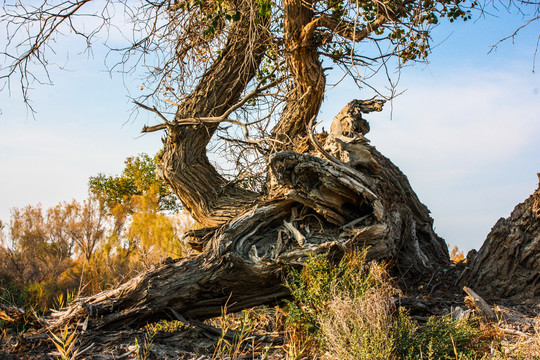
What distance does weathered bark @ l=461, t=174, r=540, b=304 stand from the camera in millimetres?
5984

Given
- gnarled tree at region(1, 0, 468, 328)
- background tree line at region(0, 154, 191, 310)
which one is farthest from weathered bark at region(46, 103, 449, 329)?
background tree line at region(0, 154, 191, 310)

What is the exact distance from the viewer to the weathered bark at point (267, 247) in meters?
5.16

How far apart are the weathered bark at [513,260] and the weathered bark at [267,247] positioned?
4.17ft

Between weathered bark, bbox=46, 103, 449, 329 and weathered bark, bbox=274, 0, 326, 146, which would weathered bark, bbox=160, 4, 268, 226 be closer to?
weathered bark, bbox=274, 0, 326, 146

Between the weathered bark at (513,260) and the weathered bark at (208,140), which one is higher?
the weathered bark at (208,140)

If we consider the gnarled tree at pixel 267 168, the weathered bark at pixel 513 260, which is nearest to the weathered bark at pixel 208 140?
the gnarled tree at pixel 267 168

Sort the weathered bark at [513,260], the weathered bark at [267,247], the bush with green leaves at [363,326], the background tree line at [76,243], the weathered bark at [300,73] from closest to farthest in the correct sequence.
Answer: the bush with green leaves at [363,326] → the weathered bark at [267,247] → the weathered bark at [513,260] → the weathered bark at [300,73] → the background tree line at [76,243]

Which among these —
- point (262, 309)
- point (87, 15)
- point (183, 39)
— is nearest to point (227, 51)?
point (183, 39)

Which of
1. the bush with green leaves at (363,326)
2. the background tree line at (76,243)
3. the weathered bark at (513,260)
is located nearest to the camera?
the bush with green leaves at (363,326)

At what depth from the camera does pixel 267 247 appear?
223 inches

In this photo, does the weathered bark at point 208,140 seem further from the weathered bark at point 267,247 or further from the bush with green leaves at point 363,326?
the bush with green leaves at point 363,326

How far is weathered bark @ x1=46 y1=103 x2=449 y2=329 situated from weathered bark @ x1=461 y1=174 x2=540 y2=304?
1270mm

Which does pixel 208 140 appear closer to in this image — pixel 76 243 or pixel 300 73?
pixel 300 73

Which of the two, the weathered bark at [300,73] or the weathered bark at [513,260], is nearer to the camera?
the weathered bark at [513,260]
